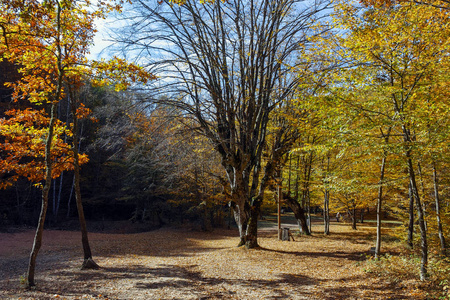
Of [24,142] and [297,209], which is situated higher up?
[24,142]

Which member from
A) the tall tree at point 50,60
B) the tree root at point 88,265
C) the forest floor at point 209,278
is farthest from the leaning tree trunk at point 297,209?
the tall tree at point 50,60

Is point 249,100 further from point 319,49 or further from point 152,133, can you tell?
point 152,133

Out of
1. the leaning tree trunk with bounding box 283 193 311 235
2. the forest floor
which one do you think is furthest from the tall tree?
the leaning tree trunk with bounding box 283 193 311 235

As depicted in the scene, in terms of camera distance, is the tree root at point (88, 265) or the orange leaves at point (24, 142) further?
the tree root at point (88, 265)

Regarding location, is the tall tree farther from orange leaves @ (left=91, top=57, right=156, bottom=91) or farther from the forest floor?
the forest floor

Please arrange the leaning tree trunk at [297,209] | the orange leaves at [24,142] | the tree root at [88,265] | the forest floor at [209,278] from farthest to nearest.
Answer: the leaning tree trunk at [297,209] → the tree root at [88,265] → the orange leaves at [24,142] → the forest floor at [209,278]

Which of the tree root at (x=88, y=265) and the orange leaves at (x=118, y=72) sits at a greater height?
the orange leaves at (x=118, y=72)

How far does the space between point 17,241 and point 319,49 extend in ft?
56.0

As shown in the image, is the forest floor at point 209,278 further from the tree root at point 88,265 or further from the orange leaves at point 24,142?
the orange leaves at point 24,142

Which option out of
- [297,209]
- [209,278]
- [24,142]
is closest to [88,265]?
[209,278]

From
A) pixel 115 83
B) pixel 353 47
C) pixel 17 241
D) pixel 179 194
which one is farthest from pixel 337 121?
pixel 17 241

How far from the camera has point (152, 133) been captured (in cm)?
941

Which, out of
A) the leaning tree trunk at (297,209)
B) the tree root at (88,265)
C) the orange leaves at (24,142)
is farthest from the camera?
the leaning tree trunk at (297,209)

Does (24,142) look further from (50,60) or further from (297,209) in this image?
(297,209)
